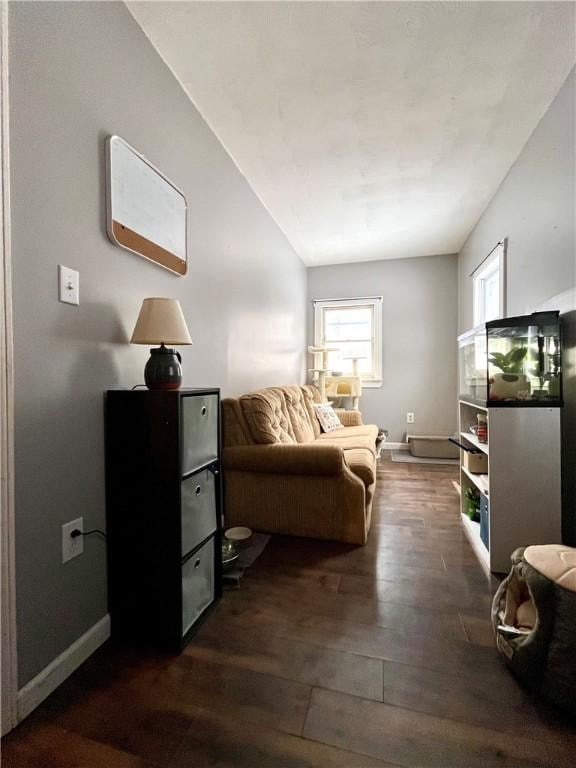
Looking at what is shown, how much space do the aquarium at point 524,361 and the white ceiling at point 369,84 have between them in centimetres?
129

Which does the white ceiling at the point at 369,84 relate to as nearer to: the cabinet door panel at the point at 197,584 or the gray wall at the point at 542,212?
the gray wall at the point at 542,212

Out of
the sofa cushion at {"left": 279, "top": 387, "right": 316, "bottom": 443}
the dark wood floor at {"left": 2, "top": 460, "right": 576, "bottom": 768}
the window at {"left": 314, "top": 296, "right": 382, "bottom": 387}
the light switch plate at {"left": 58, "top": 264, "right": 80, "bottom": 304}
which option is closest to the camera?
the dark wood floor at {"left": 2, "top": 460, "right": 576, "bottom": 768}

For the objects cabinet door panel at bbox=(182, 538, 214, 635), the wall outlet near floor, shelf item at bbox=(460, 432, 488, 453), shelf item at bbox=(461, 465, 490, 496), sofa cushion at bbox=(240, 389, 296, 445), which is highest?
sofa cushion at bbox=(240, 389, 296, 445)

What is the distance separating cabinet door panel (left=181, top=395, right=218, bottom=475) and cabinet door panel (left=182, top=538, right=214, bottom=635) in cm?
37

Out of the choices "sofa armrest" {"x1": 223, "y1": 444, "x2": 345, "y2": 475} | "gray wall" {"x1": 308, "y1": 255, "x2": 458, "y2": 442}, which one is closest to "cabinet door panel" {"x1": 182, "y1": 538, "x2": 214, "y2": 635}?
"sofa armrest" {"x1": 223, "y1": 444, "x2": 345, "y2": 475}

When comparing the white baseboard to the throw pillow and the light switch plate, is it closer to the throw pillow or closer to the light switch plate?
the light switch plate

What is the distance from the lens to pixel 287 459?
2.05 meters

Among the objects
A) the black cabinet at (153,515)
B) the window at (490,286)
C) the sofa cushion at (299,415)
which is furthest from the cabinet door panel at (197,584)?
the window at (490,286)

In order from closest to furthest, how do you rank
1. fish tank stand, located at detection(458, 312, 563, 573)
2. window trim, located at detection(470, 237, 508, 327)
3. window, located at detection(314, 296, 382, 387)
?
fish tank stand, located at detection(458, 312, 563, 573) → window trim, located at detection(470, 237, 508, 327) → window, located at detection(314, 296, 382, 387)

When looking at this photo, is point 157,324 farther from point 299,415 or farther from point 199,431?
point 299,415

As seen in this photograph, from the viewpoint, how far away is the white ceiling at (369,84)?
Answer: 4.79ft

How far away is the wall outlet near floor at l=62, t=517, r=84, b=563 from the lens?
1.12 meters

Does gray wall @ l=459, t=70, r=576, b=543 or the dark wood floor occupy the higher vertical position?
gray wall @ l=459, t=70, r=576, b=543

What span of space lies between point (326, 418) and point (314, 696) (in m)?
2.75
